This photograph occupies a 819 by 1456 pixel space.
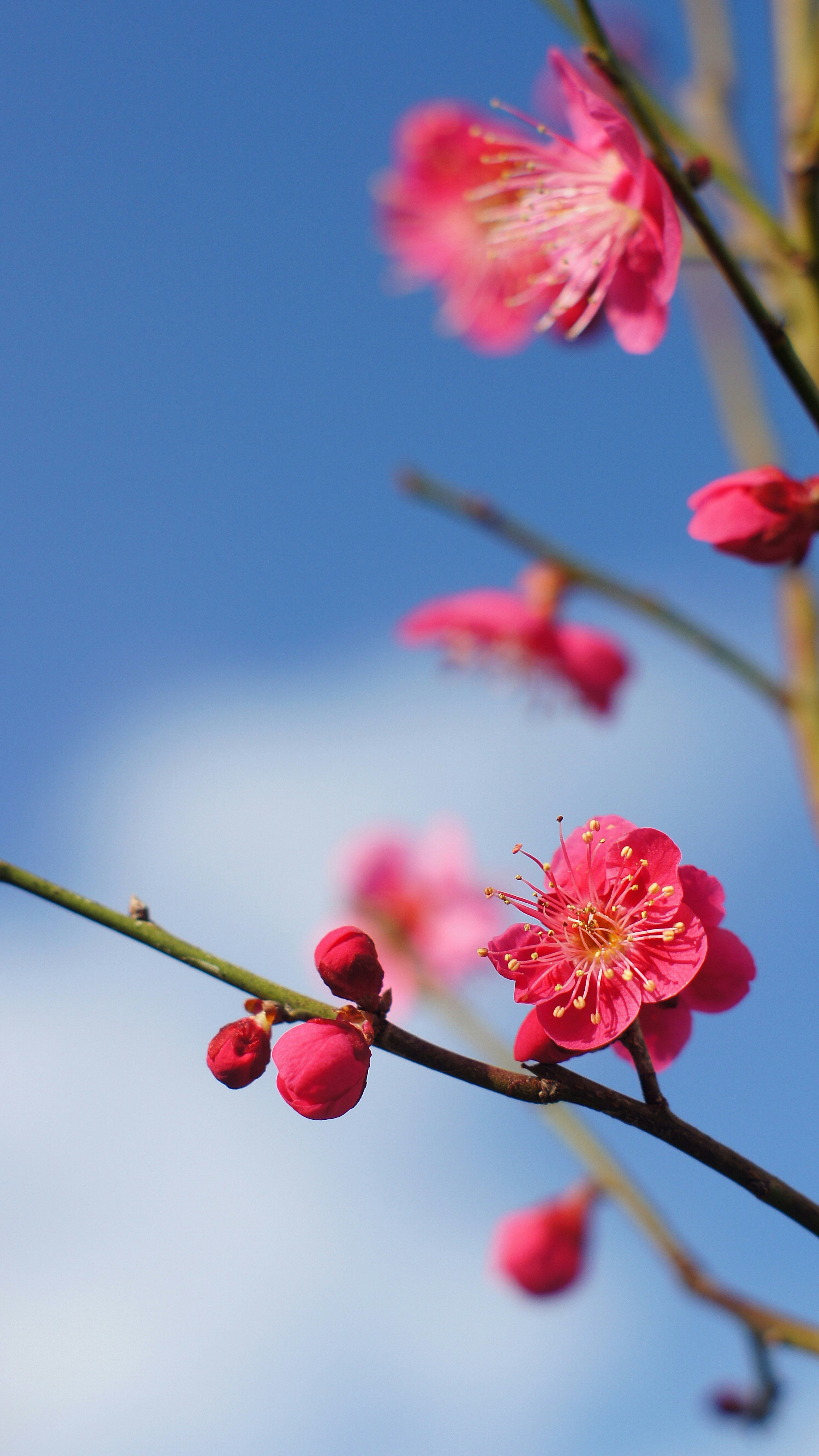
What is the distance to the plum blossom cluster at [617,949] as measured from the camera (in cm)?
92

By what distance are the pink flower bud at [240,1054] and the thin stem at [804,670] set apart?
1.21 meters

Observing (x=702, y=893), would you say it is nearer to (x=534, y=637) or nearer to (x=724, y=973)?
(x=724, y=973)

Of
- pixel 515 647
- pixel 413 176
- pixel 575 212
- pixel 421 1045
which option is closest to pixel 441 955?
pixel 515 647

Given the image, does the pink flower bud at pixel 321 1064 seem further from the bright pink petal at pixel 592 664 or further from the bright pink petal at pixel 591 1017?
the bright pink petal at pixel 592 664

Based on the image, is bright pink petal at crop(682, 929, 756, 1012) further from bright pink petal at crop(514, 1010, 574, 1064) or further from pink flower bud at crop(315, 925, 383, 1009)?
pink flower bud at crop(315, 925, 383, 1009)

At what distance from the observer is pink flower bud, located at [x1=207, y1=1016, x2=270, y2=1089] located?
909mm

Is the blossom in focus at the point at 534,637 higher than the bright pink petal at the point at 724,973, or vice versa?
the blossom in focus at the point at 534,637

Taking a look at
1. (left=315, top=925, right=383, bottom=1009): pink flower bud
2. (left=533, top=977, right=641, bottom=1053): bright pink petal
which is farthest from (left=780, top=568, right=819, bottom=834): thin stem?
(left=315, top=925, right=383, bottom=1009): pink flower bud

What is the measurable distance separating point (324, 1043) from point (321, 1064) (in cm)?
2

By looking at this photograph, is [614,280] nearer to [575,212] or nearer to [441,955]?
[575,212]

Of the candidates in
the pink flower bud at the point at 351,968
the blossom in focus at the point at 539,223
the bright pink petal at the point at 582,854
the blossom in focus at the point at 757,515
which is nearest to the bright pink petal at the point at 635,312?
the blossom in focus at the point at 539,223

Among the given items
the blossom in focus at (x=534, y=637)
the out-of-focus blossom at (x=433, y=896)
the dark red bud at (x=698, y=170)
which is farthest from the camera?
the out-of-focus blossom at (x=433, y=896)

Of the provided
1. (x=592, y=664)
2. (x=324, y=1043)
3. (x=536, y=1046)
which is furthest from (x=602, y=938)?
(x=592, y=664)

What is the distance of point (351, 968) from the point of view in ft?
2.91
